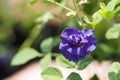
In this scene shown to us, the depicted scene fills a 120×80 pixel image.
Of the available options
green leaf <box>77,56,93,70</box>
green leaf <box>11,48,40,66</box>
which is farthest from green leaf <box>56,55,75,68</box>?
green leaf <box>11,48,40,66</box>

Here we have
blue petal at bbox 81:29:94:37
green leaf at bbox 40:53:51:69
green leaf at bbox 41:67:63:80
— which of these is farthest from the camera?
green leaf at bbox 40:53:51:69

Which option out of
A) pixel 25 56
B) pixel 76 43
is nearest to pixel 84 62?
pixel 76 43

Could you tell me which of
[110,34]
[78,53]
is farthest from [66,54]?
[110,34]

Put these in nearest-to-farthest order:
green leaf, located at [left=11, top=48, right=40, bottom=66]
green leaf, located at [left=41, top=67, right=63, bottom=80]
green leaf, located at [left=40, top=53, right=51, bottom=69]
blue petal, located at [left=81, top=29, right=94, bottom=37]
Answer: blue petal, located at [left=81, top=29, right=94, bottom=37], green leaf, located at [left=41, top=67, right=63, bottom=80], green leaf, located at [left=40, top=53, right=51, bottom=69], green leaf, located at [left=11, top=48, right=40, bottom=66]

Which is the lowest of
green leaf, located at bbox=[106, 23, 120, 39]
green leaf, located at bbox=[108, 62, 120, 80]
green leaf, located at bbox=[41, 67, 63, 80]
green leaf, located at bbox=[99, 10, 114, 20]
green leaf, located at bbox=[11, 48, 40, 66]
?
green leaf, located at bbox=[108, 62, 120, 80]

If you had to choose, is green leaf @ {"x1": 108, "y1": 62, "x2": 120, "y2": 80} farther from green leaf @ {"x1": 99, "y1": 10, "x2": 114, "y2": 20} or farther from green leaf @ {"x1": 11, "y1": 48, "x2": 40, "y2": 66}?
green leaf @ {"x1": 11, "y1": 48, "x2": 40, "y2": 66}

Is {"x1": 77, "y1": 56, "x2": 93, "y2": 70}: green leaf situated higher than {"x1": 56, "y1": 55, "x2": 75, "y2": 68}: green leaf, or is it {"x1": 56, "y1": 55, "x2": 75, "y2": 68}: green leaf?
{"x1": 56, "y1": 55, "x2": 75, "y2": 68}: green leaf

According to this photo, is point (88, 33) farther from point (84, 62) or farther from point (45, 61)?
point (45, 61)
